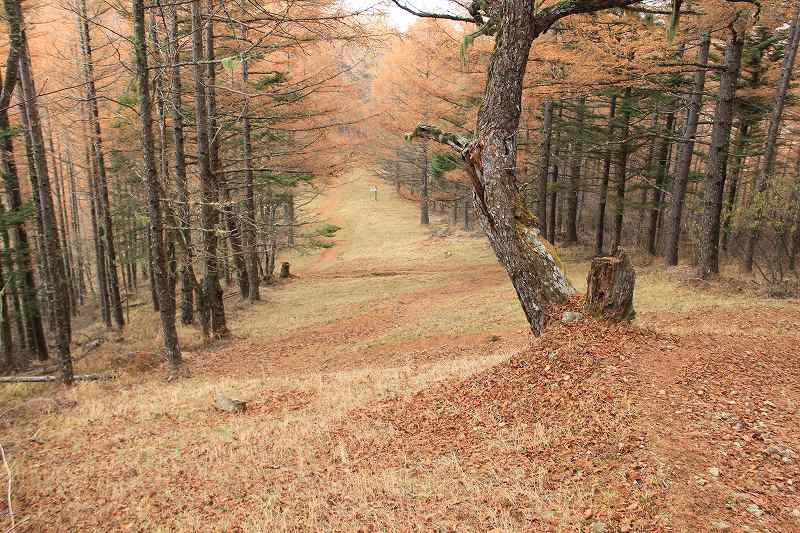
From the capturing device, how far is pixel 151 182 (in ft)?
27.1

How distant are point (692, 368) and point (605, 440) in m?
1.74

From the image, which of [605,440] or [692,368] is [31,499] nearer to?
[605,440]

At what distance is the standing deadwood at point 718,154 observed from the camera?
1121 centimetres

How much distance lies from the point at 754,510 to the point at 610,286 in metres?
2.82

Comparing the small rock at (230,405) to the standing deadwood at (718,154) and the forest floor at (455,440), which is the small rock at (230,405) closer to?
the forest floor at (455,440)

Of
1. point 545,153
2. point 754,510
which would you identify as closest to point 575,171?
point 545,153

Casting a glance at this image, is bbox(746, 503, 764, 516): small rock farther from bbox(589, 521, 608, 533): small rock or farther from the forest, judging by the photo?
bbox(589, 521, 608, 533): small rock

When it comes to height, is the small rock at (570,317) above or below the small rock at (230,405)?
above

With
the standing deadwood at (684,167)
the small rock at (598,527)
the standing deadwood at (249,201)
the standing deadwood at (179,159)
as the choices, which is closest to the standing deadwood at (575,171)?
the standing deadwood at (684,167)

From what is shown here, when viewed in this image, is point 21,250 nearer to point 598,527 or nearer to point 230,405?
point 230,405

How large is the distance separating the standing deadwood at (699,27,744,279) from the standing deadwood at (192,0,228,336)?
1236 centimetres

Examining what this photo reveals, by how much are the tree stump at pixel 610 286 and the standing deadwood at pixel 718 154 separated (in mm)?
8271

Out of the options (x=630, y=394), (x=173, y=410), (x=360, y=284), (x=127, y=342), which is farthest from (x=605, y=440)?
(x=360, y=284)

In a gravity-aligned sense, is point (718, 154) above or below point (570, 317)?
above
